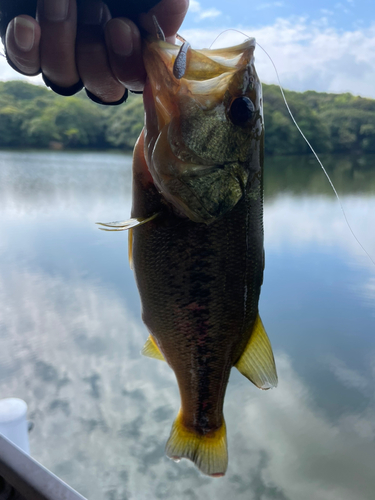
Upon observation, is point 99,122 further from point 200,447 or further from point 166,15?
point 200,447

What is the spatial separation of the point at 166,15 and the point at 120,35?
0.14 metres

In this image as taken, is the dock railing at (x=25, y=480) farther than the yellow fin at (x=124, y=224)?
Yes

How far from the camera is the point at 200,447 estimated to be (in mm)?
909

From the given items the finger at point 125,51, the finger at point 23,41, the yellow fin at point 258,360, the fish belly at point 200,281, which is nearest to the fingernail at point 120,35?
the finger at point 125,51

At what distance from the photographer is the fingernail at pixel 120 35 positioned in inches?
25.6

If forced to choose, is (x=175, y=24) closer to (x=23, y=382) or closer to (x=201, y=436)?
(x=201, y=436)

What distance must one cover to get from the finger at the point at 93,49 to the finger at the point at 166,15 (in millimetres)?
83

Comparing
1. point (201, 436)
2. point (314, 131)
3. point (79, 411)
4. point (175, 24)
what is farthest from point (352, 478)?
point (314, 131)

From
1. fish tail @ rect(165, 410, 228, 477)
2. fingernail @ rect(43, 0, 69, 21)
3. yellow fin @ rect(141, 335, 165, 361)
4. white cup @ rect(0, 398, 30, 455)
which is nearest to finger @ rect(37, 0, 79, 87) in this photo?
fingernail @ rect(43, 0, 69, 21)

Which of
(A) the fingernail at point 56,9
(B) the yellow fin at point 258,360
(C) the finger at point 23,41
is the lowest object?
(B) the yellow fin at point 258,360

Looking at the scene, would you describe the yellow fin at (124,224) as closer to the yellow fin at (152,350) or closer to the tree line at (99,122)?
the yellow fin at (152,350)

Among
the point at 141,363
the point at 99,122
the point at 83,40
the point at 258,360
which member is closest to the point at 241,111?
the point at 83,40

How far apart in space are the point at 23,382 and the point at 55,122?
19.6 feet

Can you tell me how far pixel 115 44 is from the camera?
66 cm
